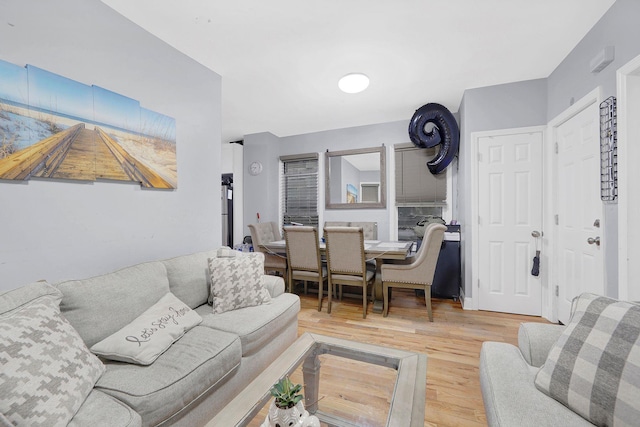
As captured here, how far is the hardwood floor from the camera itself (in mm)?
1635

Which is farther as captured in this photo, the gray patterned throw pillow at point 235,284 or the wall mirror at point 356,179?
the wall mirror at point 356,179

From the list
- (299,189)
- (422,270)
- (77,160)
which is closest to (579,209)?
(422,270)

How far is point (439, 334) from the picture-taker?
2.54m

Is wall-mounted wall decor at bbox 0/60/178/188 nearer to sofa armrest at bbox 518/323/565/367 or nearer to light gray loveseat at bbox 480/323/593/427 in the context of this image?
light gray loveseat at bbox 480/323/593/427

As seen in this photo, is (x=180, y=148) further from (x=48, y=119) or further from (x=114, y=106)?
(x=48, y=119)

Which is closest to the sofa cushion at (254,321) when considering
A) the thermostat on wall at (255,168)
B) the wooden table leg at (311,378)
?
the wooden table leg at (311,378)

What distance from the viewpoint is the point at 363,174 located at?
14.9 ft

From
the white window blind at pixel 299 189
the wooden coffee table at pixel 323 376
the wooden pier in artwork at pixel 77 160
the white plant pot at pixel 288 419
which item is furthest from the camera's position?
the white window blind at pixel 299 189

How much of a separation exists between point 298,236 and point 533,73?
9.84 ft

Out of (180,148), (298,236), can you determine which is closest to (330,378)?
(298,236)

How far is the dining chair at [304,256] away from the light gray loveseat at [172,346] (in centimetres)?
99

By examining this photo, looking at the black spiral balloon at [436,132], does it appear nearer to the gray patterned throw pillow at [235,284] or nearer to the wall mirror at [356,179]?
the wall mirror at [356,179]

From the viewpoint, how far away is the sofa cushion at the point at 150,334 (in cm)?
132

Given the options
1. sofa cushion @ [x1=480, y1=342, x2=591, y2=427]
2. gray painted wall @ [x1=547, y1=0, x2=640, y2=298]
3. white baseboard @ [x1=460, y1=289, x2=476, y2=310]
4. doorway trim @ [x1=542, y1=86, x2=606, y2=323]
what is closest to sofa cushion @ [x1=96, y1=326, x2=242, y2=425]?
sofa cushion @ [x1=480, y1=342, x2=591, y2=427]
